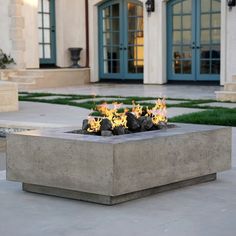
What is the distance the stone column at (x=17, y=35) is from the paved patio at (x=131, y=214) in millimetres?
13626

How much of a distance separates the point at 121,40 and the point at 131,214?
635 inches

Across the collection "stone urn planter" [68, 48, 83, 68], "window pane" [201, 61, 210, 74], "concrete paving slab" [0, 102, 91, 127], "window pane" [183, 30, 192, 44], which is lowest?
"concrete paving slab" [0, 102, 91, 127]

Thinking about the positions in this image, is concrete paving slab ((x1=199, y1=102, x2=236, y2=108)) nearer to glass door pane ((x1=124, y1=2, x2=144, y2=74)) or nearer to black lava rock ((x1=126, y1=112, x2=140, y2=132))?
black lava rock ((x1=126, y1=112, x2=140, y2=132))

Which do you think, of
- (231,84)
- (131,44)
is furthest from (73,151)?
(131,44)

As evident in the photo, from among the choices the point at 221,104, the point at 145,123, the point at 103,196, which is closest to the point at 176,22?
the point at 221,104

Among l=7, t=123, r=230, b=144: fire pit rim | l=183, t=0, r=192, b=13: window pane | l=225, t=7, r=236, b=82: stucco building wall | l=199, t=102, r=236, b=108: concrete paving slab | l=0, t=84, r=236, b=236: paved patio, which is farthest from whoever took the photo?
l=183, t=0, r=192, b=13: window pane

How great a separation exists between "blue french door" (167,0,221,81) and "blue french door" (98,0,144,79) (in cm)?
113

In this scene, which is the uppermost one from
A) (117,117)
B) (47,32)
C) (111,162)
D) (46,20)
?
(46,20)

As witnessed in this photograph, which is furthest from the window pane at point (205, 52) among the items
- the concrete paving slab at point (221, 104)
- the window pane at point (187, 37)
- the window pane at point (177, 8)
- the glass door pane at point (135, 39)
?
the concrete paving slab at point (221, 104)

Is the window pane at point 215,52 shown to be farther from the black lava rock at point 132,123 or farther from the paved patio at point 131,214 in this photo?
the black lava rock at point 132,123

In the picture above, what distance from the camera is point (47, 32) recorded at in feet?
69.1

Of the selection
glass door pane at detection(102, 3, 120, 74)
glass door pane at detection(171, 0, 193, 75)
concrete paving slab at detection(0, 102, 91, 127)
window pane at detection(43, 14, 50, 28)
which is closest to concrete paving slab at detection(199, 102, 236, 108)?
concrete paving slab at detection(0, 102, 91, 127)

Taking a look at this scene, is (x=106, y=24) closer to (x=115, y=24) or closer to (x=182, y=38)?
(x=115, y=24)

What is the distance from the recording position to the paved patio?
4668mm
